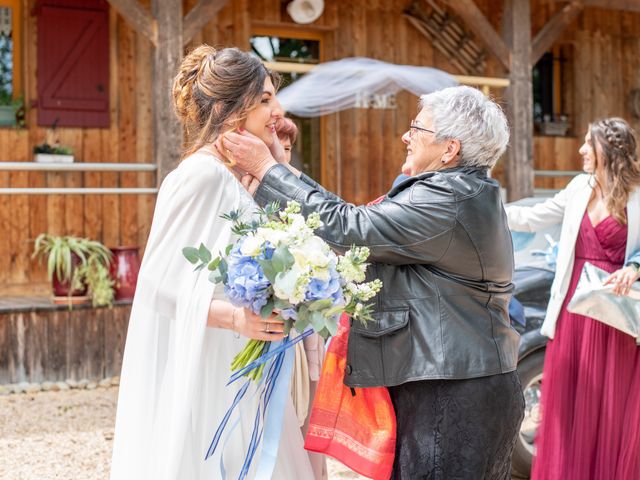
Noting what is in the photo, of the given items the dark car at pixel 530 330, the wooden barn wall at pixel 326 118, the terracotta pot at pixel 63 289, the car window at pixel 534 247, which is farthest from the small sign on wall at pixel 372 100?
the dark car at pixel 530 330

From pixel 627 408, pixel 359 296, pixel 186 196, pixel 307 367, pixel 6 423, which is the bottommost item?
pixel 6 423

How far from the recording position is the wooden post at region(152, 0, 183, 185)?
7.82 m

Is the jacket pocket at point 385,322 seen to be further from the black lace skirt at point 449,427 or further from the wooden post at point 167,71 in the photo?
the wooden post at point 167,71

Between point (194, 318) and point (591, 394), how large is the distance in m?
2.51

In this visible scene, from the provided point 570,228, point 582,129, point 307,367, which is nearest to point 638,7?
point 582,129

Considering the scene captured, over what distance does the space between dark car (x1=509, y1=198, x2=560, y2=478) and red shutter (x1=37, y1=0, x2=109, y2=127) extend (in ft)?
18.7

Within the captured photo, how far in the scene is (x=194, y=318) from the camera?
7.85 feet

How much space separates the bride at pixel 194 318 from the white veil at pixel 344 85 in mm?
5992

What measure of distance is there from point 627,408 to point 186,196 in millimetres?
2715

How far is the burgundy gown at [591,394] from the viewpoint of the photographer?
4082mm

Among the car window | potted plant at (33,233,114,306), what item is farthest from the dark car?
potted plant at (33,233,114,306)

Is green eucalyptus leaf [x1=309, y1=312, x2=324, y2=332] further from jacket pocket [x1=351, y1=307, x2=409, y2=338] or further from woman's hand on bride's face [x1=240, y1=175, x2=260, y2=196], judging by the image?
woman's hand on bride's face [x1=240, y1=175, x2=260, y2=196]

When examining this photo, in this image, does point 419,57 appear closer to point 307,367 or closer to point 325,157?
point 325,157

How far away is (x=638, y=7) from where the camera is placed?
10.8m
